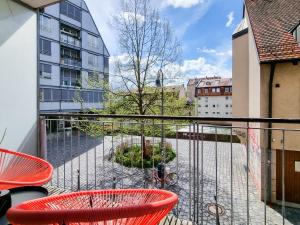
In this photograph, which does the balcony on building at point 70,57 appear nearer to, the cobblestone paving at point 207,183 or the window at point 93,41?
the window at point 93,41

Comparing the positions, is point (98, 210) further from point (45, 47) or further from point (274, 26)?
point (45, 47)

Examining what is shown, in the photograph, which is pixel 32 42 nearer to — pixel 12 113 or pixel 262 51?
pixel 12 113

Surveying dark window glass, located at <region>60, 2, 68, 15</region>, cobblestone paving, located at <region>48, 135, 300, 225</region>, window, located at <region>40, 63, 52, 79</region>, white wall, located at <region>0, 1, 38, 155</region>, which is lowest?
cobblestone paving, located at <region>48, 135, 300, 225</region>

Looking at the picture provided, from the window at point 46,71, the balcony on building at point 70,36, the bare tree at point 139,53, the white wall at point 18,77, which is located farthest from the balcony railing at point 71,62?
the white wall at point 18,77

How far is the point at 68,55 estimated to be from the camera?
798 inches

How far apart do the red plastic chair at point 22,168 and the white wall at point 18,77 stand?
0.91m

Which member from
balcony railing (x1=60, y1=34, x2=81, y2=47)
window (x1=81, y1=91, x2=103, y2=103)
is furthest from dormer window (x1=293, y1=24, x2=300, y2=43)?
balcony railing (x1=60, y1=34, x2=81, y2=47)

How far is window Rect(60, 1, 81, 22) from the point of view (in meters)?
19.0

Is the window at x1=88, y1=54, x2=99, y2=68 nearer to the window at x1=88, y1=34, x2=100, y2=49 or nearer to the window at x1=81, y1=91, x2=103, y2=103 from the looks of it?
the window at x1=88, y1=34, x2=100, y2=49

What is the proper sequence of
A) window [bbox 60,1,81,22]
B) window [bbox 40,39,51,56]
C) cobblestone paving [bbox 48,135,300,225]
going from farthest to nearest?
window [bbox 60,1,81,22] < window [bbox 40,39,51,56] < cobblestone paving [bbox 48,135,300,225]

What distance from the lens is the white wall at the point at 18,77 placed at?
2480 mm

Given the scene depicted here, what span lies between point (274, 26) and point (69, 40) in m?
16.1

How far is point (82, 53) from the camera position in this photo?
835 inches

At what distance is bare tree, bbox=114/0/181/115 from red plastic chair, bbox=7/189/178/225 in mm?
8347
